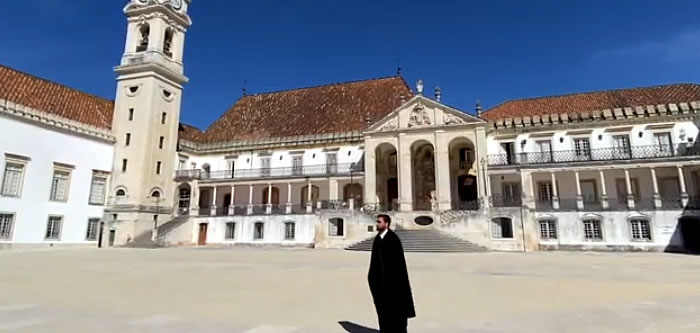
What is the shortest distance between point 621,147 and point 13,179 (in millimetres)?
37729

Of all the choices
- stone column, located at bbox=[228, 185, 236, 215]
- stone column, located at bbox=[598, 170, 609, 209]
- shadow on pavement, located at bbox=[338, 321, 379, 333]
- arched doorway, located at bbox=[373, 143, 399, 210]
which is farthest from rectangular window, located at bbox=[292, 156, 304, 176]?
shadow on pavement, located at bbox=[338, 321, 379, 333]

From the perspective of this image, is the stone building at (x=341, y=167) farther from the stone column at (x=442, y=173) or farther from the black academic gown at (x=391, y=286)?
the black academic gown at (x=391, y=286)

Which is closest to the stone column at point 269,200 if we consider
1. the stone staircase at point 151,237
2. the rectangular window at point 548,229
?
the stone staircase at point 151,237

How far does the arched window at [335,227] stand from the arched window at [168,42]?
20648mm

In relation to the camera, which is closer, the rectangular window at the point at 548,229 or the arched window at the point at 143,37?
the rectangular window at the point at 548,229

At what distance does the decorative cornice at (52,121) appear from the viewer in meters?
24.1

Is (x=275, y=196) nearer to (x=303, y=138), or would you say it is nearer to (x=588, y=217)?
(x=303, y=138)

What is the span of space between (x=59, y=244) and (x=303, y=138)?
18.1 metres

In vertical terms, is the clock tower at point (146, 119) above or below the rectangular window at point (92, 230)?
above

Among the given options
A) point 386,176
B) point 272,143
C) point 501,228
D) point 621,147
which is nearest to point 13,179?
point 272,143

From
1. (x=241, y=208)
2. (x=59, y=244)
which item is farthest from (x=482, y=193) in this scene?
(x=59, y=244)

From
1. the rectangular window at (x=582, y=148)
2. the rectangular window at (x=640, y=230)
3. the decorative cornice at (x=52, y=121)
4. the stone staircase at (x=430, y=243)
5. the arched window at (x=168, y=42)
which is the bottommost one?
the stone staircase at (x=430, y=243)

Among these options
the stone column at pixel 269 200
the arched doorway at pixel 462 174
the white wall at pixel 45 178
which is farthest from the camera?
the stone column at pixel 269 200

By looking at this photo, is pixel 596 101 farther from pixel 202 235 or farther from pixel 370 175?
pixel 202 235
